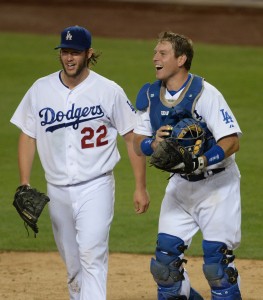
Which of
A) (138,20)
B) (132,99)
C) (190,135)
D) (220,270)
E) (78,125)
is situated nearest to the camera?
(190,135)

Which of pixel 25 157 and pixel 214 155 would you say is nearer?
pixel 214 155

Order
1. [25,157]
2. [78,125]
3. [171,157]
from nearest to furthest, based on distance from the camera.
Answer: [171,157]
[78,125]
[25,157]

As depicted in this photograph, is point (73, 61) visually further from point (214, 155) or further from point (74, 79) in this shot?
point (214, 155)

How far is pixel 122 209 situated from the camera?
38.5ft

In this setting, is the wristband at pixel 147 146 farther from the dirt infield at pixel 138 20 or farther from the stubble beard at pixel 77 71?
the dirt infield at pixel 138 20

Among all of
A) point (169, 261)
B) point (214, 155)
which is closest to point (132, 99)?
point (169, 261)

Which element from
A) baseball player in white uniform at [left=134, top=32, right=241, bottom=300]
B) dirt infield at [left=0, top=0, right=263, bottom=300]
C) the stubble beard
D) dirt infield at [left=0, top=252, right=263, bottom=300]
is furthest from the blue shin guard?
dirt infield at [left=0, top=0, right=263, bottom=300]

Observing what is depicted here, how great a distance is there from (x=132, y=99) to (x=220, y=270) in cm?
904

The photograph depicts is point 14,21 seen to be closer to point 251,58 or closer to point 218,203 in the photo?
point 251,58

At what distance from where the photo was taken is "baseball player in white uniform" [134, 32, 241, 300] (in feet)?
24.5

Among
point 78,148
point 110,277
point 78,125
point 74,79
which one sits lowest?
point 110,277

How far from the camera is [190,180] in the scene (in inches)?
303

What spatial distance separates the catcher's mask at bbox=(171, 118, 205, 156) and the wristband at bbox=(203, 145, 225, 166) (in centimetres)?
12

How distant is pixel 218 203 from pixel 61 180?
1.18 metres
